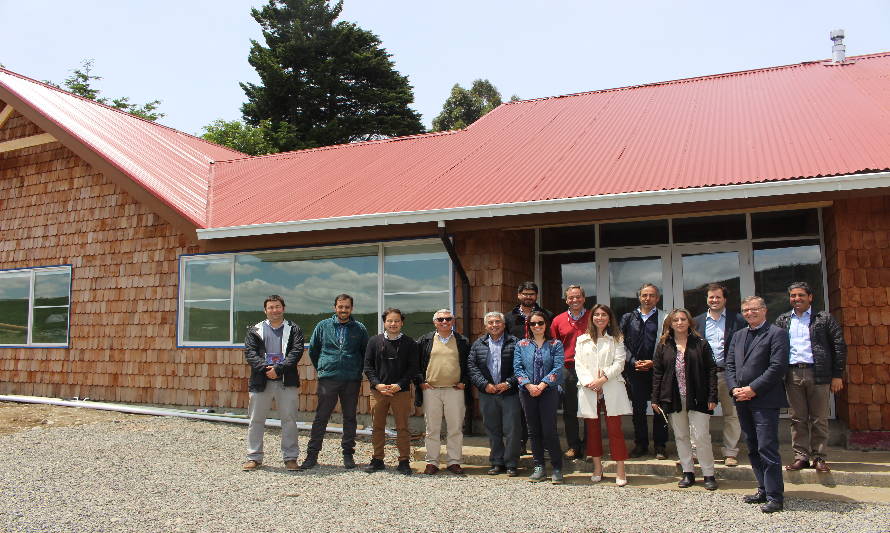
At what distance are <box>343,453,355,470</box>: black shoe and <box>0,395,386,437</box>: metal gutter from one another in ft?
5.03

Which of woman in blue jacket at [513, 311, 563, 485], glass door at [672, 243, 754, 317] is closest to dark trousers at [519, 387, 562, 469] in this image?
woman in blue jacket at [513, 311, 563, 485]

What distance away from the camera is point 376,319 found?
8.73 meters

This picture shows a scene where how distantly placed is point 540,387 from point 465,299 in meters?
2.18

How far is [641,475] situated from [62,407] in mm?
8049

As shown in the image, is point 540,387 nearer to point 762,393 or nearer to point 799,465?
point 762,393

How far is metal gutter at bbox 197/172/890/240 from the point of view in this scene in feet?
20.0

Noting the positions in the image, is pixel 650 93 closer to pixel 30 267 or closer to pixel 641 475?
pixel 641 475

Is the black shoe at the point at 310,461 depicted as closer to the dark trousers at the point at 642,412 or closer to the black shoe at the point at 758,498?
the dark trousers at the point at 642,412

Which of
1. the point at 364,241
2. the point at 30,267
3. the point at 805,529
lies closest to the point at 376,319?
the point at 364,241

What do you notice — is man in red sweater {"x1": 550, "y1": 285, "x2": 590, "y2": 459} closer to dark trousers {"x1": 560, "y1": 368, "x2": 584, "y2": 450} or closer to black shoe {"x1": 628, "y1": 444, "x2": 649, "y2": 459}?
dark trousers {"x1": 560, "y1": 368, "x2": 584, "y2": 450}

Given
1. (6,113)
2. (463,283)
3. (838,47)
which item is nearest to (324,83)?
(6,113)

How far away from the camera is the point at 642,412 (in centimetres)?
670

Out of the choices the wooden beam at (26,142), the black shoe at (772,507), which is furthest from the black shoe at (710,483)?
the wooden beam at (26,142)

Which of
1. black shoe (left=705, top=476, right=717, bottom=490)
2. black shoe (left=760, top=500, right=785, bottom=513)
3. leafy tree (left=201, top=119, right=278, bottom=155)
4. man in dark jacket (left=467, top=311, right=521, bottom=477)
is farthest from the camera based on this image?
leafy tree (left=201, top=119, right=278, bottom=155)
